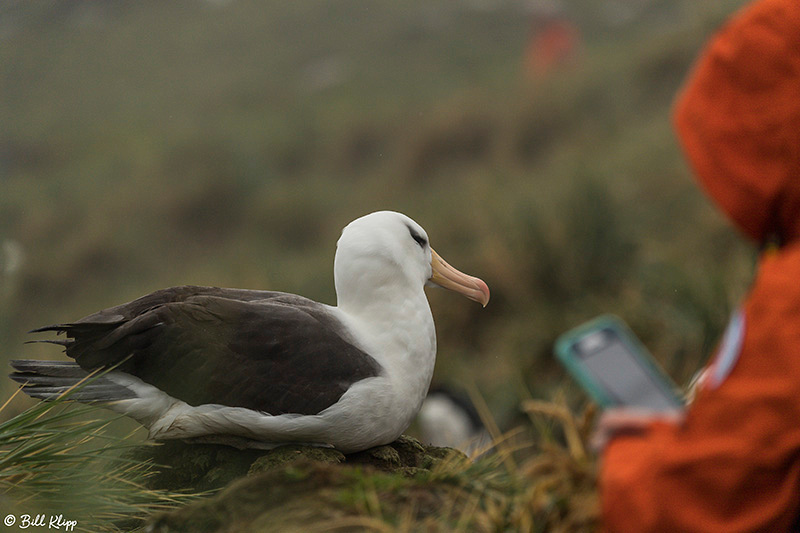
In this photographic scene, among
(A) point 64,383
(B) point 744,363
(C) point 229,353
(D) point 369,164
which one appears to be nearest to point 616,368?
(B) point 744,363

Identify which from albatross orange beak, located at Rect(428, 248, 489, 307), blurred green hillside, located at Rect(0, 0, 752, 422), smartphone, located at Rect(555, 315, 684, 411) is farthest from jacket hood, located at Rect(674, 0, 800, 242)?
blurred green hillside, located at Rect(0, 0, 752, 422)

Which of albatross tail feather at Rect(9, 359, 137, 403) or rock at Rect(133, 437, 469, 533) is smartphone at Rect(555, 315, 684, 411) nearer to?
rock at Rect(133, 437, 469, 533)

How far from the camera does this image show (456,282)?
2.38 meters

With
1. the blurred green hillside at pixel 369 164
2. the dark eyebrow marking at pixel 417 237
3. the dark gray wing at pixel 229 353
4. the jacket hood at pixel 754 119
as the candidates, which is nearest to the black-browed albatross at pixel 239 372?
the dark gray wing at pixel 229 353

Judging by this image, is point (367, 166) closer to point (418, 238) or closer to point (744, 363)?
point (418, 238)

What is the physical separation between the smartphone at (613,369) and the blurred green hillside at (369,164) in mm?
1773

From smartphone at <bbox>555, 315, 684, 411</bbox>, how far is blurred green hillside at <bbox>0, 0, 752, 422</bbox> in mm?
1773

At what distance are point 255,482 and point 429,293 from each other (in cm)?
578

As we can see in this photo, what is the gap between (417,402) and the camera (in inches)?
84.3

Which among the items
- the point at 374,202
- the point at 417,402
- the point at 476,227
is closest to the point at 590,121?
the point at 374,202

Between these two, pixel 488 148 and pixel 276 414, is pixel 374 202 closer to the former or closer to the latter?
pixel 488 148

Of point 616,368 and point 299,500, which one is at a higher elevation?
point 616,368

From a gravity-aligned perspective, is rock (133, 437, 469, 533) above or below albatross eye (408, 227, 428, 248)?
below

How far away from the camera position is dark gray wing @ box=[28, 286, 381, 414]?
1.97 meters
